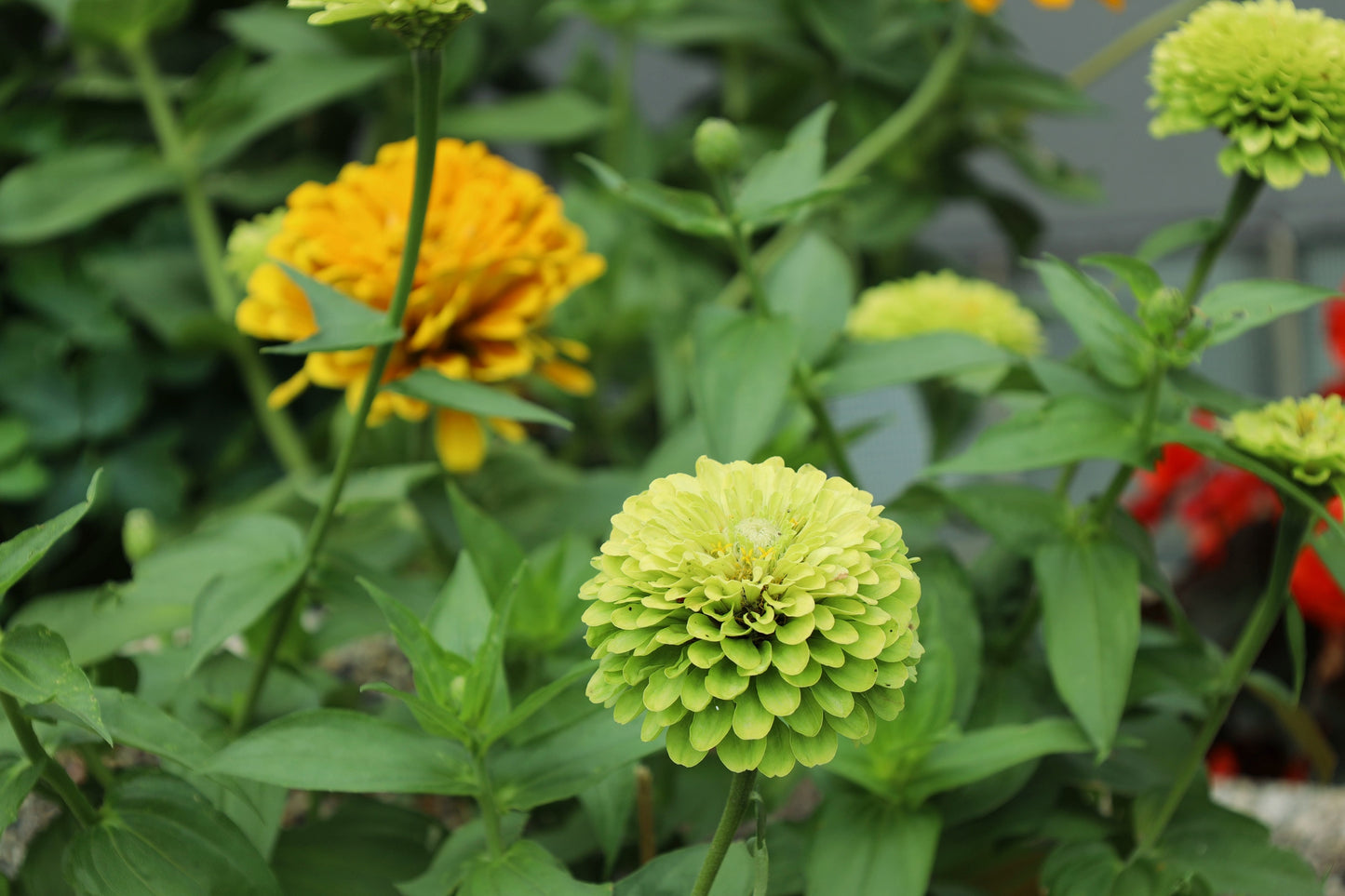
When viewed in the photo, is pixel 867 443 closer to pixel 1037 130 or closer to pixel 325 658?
pixel 1037 130

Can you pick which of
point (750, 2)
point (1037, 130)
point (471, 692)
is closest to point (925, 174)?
point (750, 2)

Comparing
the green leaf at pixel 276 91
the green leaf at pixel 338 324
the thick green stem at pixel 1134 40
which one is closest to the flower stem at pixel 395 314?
the green leaf at pixel 338 324

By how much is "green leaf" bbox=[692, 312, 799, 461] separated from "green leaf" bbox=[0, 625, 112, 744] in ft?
0.58

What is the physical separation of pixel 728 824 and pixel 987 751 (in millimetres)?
109

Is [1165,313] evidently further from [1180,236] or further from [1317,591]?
[1317,591]

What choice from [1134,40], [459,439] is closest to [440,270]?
[459,439]

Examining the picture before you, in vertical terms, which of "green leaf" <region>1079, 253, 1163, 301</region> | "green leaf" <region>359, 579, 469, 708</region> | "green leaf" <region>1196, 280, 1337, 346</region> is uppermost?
"green leaf" <region>1079, 253, 1163, 301</region>

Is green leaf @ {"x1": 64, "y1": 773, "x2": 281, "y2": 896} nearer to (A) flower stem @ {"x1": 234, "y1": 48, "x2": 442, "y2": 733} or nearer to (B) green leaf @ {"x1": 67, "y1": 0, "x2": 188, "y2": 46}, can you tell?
(A) flower stem @ {"x1": 234, "y1": 48, "x2": 442, "y2": 733}

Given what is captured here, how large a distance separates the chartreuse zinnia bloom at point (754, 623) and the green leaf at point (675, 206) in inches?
5.8

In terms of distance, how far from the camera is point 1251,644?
13.3 inches

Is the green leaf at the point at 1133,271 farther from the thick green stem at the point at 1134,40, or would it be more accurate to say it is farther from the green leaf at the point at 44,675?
the thick green stem at the point at 1134,40

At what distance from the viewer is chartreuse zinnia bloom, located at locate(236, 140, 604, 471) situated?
0.41 metres

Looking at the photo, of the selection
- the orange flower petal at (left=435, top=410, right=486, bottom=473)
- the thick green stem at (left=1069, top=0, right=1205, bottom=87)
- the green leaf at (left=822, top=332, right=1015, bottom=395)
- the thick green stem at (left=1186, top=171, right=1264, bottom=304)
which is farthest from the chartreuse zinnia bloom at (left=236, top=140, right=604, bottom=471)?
the thick green stem at (left=1069, top=0, right=1205, bottom=87)

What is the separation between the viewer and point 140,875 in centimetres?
28
